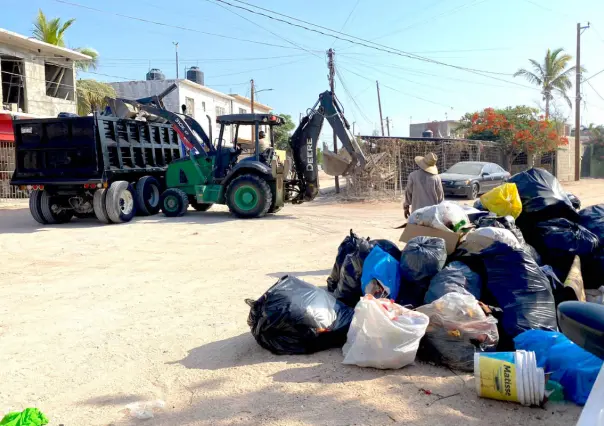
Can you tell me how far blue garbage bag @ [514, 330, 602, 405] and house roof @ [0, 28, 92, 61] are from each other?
67.0ft

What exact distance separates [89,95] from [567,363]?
25.3m

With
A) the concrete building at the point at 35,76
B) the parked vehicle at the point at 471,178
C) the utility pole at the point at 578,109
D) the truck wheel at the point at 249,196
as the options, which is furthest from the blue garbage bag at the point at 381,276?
the utility pole at the point at 578,109

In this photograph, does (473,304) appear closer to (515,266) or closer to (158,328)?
(515,266)

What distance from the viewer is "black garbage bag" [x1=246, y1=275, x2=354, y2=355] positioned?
Answer: 366 centimetres

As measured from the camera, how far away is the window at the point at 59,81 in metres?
22.3

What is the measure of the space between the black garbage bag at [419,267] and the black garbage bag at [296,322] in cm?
60

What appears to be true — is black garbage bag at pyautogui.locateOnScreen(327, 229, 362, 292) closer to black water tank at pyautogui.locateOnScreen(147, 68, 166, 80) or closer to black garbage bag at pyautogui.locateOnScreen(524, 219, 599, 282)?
black garbage bag at pyautogui.locateOnScreen(524, 219, 599, 282)

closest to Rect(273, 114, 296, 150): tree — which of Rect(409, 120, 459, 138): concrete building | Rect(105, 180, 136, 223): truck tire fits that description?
Rect(409, 120, 459, 138): concrete building

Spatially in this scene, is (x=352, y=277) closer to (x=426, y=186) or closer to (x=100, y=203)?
(x=426, y=186)

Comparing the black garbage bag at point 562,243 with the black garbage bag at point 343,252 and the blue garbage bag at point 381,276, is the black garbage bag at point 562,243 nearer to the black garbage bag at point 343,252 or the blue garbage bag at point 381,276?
the blue garbage bag at point 381,276

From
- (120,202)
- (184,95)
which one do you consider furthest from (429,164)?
(184,95)

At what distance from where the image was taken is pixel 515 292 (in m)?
3.72

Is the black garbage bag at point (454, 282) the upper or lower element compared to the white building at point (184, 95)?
lower

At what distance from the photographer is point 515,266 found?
12.6ft
